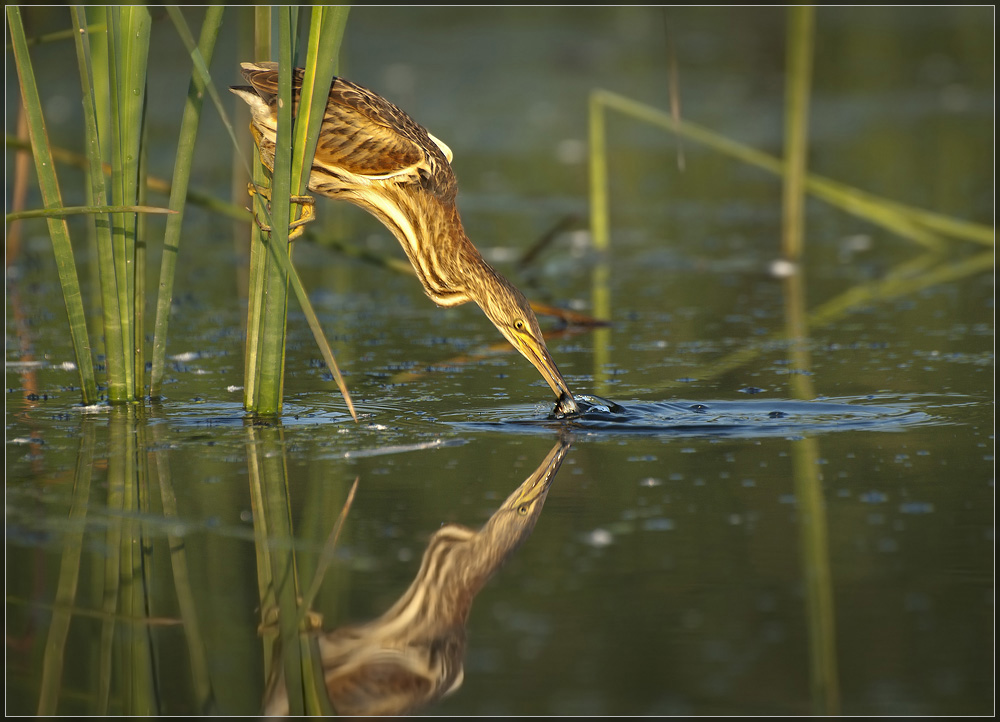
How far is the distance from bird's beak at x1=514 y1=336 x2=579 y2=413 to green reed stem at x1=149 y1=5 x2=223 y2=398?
146 cm

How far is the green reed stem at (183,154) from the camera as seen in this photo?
4.78 meters

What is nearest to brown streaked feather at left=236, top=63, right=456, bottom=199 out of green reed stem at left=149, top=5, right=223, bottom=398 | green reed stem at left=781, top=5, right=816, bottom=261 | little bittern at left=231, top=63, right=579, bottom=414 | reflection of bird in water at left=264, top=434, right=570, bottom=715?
little bittern at left=231, top=63, right=579, bottom=414

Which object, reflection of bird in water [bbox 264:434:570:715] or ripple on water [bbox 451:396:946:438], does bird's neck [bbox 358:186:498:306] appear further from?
reflection of bird in water [bbox 264:434:570:715]

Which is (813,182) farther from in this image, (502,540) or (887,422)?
(502,540)

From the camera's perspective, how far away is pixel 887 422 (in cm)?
528

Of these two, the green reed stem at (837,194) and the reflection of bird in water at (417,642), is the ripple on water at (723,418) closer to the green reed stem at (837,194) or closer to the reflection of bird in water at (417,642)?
the reflection of bird in water at (417,642)

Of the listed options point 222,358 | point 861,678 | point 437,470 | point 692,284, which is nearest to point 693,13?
point 692,284

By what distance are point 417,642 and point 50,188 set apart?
99.6 inches

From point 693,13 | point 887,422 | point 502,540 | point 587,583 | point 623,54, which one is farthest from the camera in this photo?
point 693,13

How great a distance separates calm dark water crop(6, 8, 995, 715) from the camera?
3164mm

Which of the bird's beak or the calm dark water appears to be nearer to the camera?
the calm dark water

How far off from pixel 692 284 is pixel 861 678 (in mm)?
5833

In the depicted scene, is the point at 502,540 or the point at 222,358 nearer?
the point at 502,540

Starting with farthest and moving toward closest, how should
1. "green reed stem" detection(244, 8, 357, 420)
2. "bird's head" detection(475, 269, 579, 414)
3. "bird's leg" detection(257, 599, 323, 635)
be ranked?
1. "bird's head" detection(475, 269, 579, 414)
2. "green reed stem" detection(244, 8, 357, 420)
3. "bird's leg" detection(257, 599, 323, 635)
